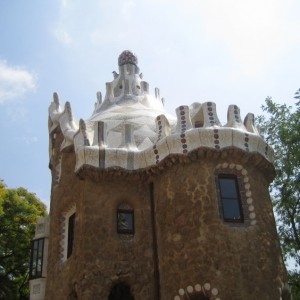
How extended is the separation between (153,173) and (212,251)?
7.68 ft

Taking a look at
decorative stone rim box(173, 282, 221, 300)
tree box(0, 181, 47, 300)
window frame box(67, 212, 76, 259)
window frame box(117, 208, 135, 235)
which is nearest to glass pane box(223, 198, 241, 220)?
decorative stone rim box(173, 282, 221, 300)

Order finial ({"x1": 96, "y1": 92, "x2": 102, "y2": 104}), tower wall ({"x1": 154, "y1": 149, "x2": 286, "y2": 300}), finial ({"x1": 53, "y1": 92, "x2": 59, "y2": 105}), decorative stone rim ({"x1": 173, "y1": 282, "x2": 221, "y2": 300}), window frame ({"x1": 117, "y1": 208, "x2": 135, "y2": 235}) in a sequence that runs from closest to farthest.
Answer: decorative stone rim ({"x1": 173, "y1": 282, "x2": 221, "y2": 300}) < tower wall ({"x1": 154, "y1": 149, "x2": 286, "y2": 300}) < window frame ({"x1": 117, "y1": 208, "x2": 135, "y2": 235}) < finial ({"x1": 53, "y1": 92, "x2": 59, "y2": 105}) < finial ({"x1": 96, "y1": 92, "x2": 102, "y2": 104})

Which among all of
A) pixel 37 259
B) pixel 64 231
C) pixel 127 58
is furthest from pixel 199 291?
pixel 127 58

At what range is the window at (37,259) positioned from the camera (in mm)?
11664

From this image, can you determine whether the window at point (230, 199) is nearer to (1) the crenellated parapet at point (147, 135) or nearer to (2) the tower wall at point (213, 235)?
(2) the tower wall at point (213, 235)

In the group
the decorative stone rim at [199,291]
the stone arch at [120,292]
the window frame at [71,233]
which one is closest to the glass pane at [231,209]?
the decorative stone rim at [199,291]

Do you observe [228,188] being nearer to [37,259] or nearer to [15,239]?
[37,259]

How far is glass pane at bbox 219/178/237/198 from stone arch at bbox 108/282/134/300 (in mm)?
2780

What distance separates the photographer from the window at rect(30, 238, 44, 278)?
1166 centimetres

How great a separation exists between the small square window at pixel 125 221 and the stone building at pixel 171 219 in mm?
24

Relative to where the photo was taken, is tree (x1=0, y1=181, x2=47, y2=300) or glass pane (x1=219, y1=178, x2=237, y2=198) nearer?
glass pane (x1=219, y1=178, x2=237, y2=198)

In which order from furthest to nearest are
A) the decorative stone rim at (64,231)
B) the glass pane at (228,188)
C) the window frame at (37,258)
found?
1. the window frame at (37,258)
2. the decorative stone rim at (64,231)
3. the glass pane at (228,188)

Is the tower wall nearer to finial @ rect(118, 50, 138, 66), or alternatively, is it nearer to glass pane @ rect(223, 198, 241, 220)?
glass pane @ rect(223, 198, 241, 220)

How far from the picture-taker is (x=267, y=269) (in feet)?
28.6
